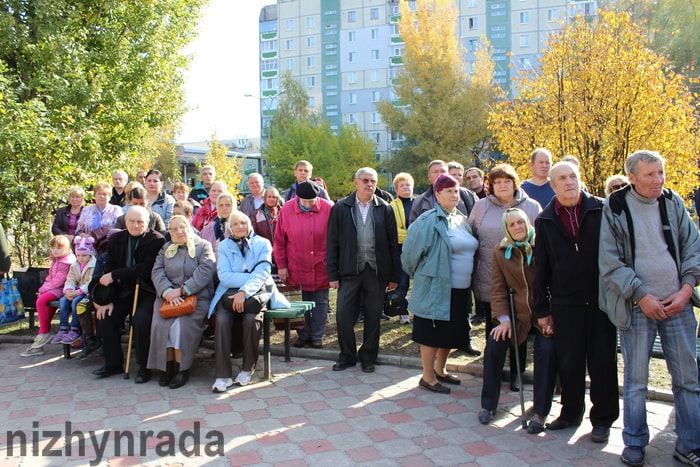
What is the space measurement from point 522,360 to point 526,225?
4.50 ft

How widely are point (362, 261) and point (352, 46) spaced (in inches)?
2158

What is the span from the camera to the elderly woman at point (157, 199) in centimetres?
820

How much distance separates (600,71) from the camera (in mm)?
10492

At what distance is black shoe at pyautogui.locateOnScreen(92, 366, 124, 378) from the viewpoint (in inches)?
225

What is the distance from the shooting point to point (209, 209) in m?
7.74

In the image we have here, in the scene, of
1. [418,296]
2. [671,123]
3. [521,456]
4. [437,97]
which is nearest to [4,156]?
[418,296]

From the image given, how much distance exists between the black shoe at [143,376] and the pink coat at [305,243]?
1.83 metres

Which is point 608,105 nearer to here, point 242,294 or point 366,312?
point 366,312

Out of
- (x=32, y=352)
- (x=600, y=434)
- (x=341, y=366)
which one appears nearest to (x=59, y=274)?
(x=32, y=352)

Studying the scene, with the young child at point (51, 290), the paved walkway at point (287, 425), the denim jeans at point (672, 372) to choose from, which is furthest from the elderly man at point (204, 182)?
the denim jeans at point (672, 372)

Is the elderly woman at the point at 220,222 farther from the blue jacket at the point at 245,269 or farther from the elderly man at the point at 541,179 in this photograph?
the elderly man at the point at 541,179

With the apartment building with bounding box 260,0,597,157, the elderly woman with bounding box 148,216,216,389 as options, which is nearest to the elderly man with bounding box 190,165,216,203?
the elderly woman with bounding box 148,216,216,389

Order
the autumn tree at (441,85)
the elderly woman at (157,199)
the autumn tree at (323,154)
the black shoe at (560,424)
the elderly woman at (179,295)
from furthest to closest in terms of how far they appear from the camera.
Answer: the autumn tree at (323,154), the autumn tree at (441,85), the elderly woman at (157,199), the elderly woman at (179,295), the black shoe at (560,424)

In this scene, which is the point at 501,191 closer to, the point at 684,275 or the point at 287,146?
the point at 684,275
